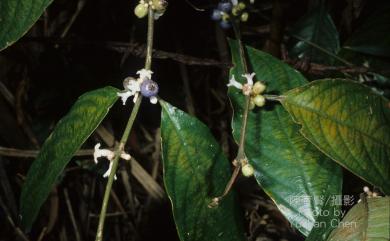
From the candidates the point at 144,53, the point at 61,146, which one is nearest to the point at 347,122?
the point at 61,146

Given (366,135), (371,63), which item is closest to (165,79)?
(371,63)

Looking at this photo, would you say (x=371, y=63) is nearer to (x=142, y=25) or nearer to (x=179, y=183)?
(x=142, y=25)

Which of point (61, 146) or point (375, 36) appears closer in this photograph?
point (61, 146)

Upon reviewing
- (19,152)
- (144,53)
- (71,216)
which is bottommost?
(71,216)

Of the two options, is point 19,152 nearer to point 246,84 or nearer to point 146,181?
point 146,181

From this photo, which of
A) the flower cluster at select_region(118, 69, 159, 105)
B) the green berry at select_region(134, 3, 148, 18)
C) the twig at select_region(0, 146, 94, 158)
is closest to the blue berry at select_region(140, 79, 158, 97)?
the flower cluster at select_region(118, 69, 159, 105)

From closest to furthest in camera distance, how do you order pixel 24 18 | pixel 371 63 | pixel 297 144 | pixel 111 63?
pixel 24 18
pixel 297 144
pixel 371 63
pixel 111 63
